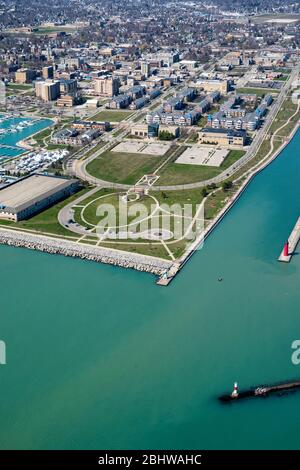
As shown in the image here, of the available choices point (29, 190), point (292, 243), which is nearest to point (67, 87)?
point (29, 190)

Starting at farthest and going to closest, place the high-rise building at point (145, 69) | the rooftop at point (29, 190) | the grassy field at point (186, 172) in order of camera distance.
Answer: the high-rise building at point (145, 69)
the grassy field at point (186, 172)
the rooftop at point (29, 190)

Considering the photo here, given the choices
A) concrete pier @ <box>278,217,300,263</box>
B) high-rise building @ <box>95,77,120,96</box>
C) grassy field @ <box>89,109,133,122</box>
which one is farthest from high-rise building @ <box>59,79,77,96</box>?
concrete pier @ <box>278,217,300,263</box>

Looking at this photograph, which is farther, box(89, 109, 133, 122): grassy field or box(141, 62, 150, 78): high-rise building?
box(141, 62, 150, 78): high-rise building

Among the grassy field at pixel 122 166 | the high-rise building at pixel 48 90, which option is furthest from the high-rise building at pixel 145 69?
the grassy field at pixel 122 166

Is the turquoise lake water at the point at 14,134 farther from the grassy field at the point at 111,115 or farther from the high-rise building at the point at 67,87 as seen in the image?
the high-rise building at the point at 67,87

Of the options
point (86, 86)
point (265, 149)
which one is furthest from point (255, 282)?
point (86, 86)

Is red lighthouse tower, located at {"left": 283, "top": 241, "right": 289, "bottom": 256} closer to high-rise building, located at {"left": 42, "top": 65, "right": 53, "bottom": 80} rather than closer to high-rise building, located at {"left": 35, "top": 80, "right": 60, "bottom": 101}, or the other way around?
high-rise building, located at {"left": 35, "top": 80, "right": 60, "bottom": 101}

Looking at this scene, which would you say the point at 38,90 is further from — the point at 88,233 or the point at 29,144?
the point at 88,233
